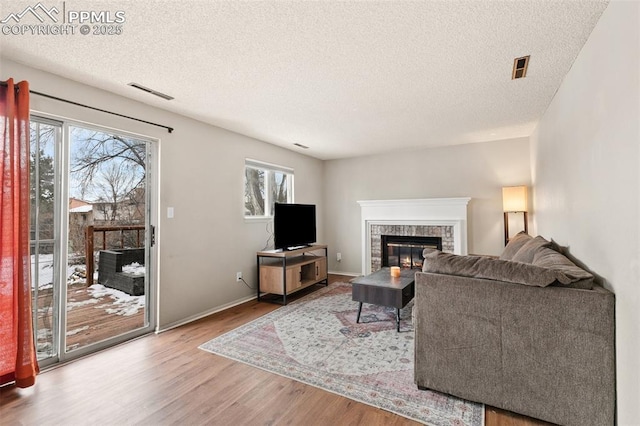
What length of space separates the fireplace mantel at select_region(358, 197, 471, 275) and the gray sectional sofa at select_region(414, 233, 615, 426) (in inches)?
107

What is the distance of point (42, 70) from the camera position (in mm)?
2273

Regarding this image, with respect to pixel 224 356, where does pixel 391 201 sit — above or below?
above

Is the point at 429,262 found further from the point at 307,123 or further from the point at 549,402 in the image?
the point at 307,123

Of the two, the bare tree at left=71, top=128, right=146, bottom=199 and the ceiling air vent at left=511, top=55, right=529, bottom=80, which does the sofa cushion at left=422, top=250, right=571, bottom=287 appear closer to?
the ceiling air vent at left=511, top=55, right=529, bottom=80

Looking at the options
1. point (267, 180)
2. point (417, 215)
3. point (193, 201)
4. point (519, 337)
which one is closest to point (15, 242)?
point (193, 201)

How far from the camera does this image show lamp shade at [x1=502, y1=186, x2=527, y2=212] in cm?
409

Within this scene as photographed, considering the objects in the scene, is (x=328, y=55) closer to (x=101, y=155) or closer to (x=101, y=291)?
(x=101, y=155)

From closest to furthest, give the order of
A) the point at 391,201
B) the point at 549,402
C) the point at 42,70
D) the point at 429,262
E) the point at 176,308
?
the point at 549,402, the point at 429,262, the point at 42,70, the point at 176,308, the point at 391,201

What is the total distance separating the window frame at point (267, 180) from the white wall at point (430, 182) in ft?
3.57

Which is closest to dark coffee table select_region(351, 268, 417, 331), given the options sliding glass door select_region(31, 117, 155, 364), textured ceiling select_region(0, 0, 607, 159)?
textured ceiling select_region(0, 0, 607, 159)

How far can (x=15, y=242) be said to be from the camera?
6.65 feet

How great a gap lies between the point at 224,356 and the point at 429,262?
1.83m

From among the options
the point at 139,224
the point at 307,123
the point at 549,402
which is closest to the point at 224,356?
the point at 139,224

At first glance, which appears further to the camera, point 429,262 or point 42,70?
point 42,70
